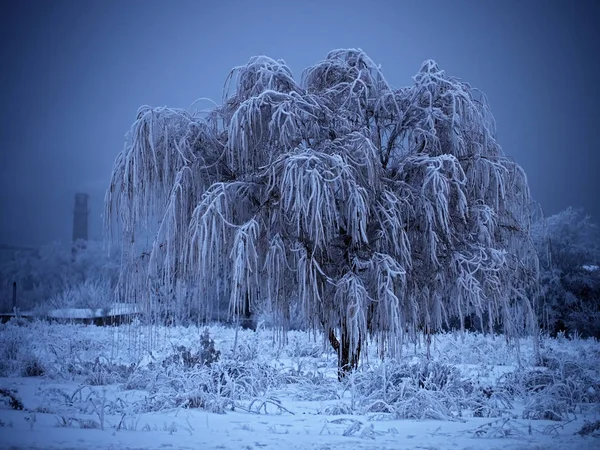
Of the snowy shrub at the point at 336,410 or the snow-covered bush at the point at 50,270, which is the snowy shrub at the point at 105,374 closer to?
the snowy shrub at the point at 336,410

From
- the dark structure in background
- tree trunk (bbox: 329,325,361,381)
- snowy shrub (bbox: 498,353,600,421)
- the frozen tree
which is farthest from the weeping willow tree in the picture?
the dark structure in background

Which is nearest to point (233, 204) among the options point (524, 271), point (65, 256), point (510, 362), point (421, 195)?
point (421, 195)

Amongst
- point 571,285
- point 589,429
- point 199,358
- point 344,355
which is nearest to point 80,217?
point 571,285

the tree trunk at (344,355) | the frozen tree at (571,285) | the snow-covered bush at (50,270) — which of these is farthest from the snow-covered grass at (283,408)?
the snow-covered bush at (50,270)

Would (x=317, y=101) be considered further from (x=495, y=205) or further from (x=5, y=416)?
(x=5, y=416)

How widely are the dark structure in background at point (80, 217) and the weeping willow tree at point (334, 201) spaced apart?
70424 mm

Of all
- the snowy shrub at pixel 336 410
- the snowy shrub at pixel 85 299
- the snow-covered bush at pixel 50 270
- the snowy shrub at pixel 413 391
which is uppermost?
the snow-covered bush at pixel 50 270

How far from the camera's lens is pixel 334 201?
7457 millimetres

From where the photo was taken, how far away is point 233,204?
26.7 feet

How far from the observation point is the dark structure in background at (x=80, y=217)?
75.1 metres

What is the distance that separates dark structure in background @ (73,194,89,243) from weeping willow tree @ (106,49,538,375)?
70.4m

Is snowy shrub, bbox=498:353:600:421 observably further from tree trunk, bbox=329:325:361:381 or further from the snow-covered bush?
the snow-covered bush

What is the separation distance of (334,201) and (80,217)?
247 ft

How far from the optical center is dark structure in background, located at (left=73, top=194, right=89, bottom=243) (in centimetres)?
7512
